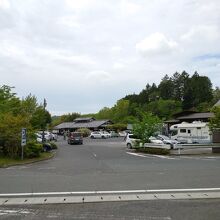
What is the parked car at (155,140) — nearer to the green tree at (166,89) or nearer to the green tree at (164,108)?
the green tree at (164,108)

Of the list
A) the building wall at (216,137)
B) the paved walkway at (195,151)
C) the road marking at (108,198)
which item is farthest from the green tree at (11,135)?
the road marking at (108,198)

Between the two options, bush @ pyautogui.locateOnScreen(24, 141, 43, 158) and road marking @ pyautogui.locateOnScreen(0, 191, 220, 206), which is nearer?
road marking @ pyautogui.locateOnScreen(0, 191, 220, 206)

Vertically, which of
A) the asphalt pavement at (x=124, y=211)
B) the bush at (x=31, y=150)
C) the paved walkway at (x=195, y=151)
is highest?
the bush at (x=31, y=150)

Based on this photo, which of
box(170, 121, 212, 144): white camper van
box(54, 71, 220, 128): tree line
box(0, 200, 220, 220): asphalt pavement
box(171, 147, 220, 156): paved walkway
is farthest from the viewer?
box(54, 71, 220, 128): tree line

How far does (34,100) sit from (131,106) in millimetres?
76040

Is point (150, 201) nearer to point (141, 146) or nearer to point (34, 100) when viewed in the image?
point (141, 146)

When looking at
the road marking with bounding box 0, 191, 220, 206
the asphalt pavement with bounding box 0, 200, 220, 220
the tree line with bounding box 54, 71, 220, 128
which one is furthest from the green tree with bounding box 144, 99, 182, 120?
→ the asphalt pavement with bounding box 0, 200, 220, 220

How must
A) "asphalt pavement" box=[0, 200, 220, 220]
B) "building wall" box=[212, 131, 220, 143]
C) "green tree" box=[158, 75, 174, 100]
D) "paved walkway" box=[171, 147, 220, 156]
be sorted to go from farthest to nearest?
"green tree" box=[158, 75, 174, 100], "building wall" box=[212, 131, 220, 143], "paved walkway" box=[171, 147, 220, 156], "asphalt pavement" box=[0, 200, 220, 220]

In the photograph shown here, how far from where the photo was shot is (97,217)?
897cm

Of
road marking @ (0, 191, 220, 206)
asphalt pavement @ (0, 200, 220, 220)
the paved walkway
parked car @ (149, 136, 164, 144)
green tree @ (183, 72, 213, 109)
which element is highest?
green tree @ (183, 72, 213, 109)

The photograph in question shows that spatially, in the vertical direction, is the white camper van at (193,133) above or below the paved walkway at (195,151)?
above

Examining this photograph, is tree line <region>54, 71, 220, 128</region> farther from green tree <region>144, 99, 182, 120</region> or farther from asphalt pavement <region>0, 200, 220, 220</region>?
asphalt pavement <region>0, 200, 220, 220</region>

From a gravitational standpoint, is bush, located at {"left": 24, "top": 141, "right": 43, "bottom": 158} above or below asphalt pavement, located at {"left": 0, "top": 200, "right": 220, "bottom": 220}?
above

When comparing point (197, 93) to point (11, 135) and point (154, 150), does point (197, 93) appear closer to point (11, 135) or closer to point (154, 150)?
point (154, 150)
